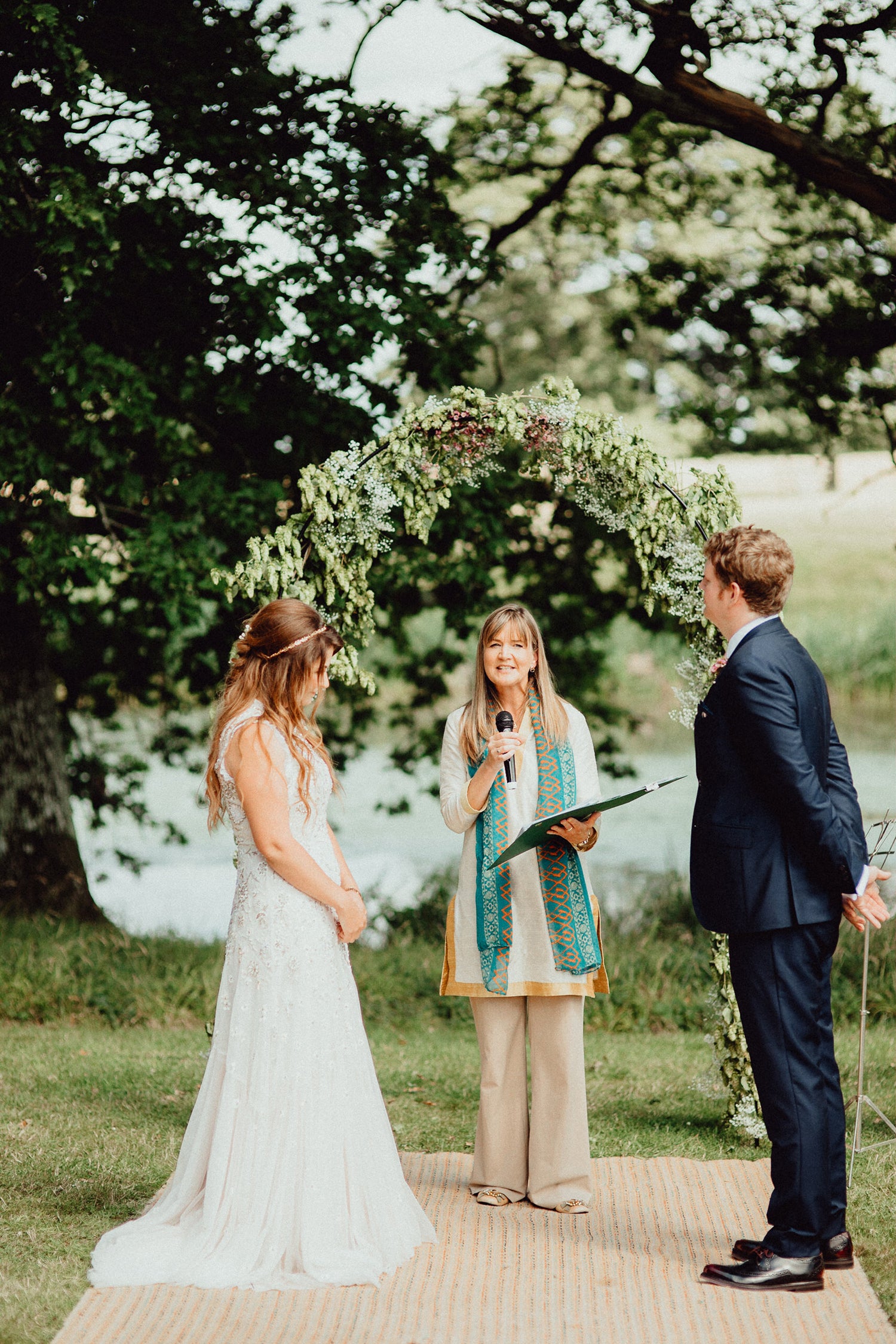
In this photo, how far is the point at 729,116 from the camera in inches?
295

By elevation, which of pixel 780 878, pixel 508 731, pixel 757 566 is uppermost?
pixel 757 566

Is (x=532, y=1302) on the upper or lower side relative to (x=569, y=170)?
lower

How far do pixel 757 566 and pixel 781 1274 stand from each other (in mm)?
1935

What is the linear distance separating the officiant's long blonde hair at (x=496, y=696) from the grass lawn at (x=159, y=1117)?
1745mm

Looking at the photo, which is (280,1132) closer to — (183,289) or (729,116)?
(183,289)

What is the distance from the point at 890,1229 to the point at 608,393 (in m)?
23.6

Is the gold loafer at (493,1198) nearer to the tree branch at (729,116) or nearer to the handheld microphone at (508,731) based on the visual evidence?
the handheld microphone at (508,731)

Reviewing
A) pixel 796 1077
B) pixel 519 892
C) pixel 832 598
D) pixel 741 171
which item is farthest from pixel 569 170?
pixel 832 598

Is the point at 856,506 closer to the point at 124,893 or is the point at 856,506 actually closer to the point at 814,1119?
the point at 124,893

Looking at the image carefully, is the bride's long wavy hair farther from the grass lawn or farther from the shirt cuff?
the grass lawn

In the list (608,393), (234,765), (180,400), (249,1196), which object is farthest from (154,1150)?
(608,393)

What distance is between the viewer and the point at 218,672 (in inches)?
354

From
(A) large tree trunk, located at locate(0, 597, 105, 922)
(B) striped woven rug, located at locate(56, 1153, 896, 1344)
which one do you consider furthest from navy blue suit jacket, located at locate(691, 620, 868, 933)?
(A) large tree trunk, located at locate(0, 597, 105, 922)

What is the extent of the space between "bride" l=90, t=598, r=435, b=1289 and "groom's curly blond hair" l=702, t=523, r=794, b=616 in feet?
3.78
